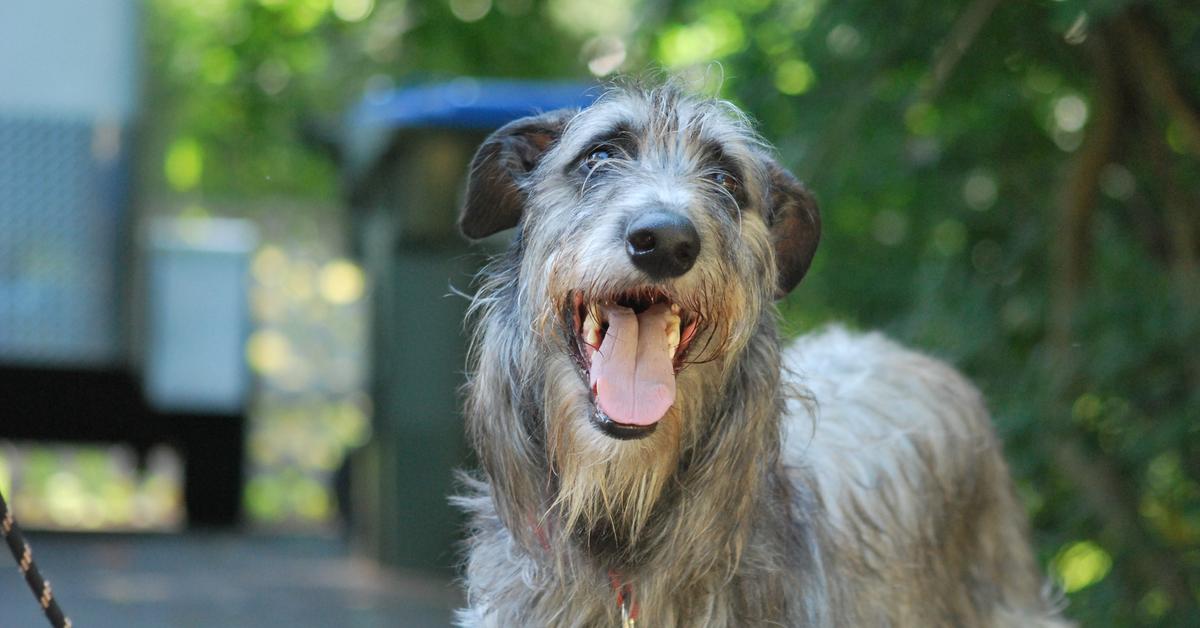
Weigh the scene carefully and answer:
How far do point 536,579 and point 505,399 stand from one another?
1.37 feet

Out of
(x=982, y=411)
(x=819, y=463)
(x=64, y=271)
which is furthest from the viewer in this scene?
(x=64, y=271)

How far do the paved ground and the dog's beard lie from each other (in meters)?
4.06

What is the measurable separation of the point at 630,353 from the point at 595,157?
489mm

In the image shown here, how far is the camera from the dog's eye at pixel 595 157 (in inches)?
144

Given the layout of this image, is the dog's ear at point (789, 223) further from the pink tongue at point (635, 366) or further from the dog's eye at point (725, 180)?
the pink tongue at point (635, 366)

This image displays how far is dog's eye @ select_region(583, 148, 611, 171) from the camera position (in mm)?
3651

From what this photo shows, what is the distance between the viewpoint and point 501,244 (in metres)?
8.19

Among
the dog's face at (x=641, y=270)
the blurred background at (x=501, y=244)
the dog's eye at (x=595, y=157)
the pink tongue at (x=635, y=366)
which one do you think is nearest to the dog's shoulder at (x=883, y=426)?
the dog's face at (x=641, y=270)

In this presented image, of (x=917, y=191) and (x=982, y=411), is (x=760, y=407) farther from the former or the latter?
(x=917, y=191)

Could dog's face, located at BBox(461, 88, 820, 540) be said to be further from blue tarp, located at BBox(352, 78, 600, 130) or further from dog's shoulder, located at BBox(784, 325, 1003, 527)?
blue tarp, located at BBox(352, 78, 600, 130)

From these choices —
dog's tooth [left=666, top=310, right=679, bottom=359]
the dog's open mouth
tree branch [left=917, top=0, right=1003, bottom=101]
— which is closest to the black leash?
the dog's open mouth

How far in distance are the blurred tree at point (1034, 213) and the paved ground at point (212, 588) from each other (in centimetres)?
268

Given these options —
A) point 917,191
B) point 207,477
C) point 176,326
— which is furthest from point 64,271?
point 917,191

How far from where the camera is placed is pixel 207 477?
1218 cm
